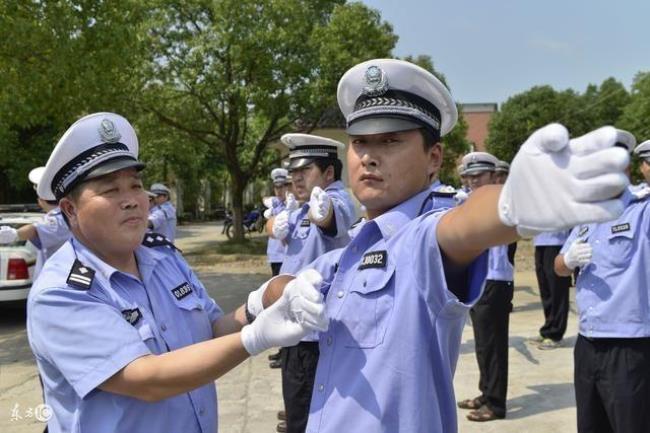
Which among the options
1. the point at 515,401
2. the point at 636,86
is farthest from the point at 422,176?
the point at 636,86

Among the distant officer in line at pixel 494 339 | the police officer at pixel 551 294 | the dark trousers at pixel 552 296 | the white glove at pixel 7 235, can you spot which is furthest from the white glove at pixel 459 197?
the white glove at pixel 7 235

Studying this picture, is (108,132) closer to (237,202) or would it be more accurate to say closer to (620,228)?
(620,228)

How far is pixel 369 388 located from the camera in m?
1.52

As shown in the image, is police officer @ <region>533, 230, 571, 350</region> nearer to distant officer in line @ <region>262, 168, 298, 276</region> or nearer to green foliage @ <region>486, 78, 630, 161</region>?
distant officer in line @ <region>262, 168, 298, 276</region>

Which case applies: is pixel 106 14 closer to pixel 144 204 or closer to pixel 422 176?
pixel 144 204

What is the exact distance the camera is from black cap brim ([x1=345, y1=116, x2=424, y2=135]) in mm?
1656

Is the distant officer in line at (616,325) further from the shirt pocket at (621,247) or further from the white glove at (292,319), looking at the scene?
the white glove at (292,319)

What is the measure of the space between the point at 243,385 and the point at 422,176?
14.3 ft

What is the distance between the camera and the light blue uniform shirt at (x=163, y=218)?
367 inches

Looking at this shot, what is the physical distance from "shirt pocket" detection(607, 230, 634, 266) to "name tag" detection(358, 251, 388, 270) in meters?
2.22

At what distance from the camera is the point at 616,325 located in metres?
3.16

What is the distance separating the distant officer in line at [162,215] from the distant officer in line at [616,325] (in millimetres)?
7134

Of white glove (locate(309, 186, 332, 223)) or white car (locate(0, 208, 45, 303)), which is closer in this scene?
Answer: white glove (locate(309, 186, 332, 223))

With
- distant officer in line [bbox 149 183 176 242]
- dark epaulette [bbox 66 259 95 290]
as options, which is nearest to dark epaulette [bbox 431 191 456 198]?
dark epaulette [bbox 66 259 95 290]
